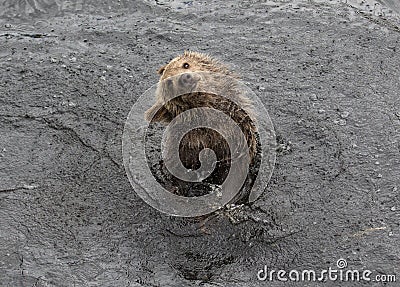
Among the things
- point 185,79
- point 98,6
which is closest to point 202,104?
Result: point 185,79

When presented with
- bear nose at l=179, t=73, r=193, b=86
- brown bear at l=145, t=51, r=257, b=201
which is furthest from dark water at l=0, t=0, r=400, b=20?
bear nose at l=179, t=73, r=193, b=86

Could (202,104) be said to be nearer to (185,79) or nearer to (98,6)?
(185,79)

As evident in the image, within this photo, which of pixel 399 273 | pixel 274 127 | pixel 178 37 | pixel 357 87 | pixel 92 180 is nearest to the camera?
pixel 399 273

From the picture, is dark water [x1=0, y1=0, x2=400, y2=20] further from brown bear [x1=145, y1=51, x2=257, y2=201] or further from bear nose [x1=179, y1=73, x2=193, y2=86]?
bear nose [x1=179, y1=73, x2=193, y2=86]

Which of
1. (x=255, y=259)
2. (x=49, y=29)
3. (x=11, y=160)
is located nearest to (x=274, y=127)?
(x=255, y=259)

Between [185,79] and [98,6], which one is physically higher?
[185,79]

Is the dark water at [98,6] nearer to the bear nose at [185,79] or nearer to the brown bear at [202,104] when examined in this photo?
the brown bear at [202,104]

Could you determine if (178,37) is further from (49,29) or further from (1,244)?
(1,244)

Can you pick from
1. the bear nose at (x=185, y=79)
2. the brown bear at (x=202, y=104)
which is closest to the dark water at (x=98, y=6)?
the brown bear at (x=202, y=104)
